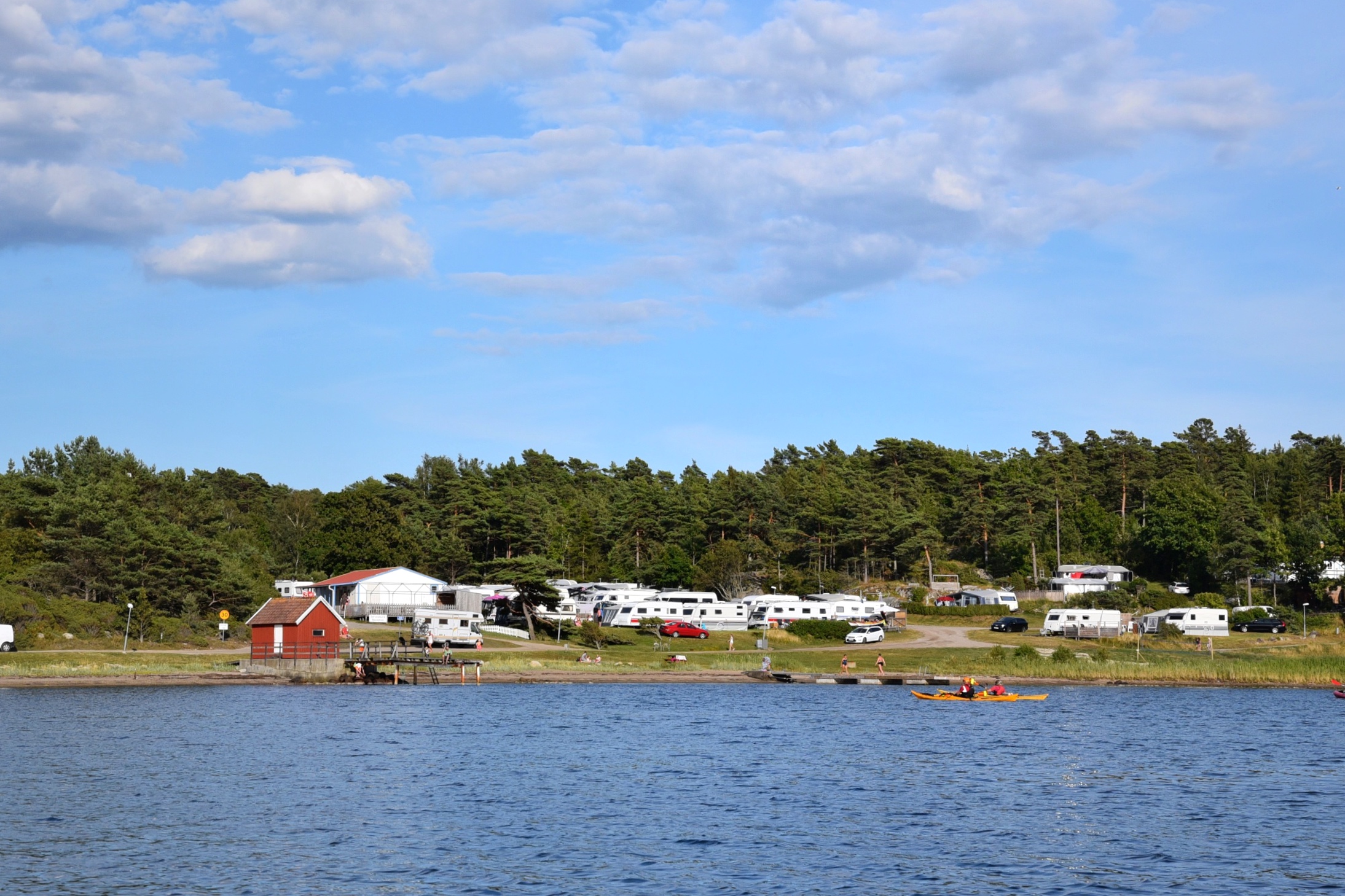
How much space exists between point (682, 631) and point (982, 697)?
3877 cm

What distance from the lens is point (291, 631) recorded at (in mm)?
79062

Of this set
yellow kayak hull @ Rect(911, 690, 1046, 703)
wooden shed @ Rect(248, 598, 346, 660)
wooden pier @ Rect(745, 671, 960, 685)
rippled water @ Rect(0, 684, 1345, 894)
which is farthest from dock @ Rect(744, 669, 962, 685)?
wooden shed @ Rect(248, 598, 346, 660)

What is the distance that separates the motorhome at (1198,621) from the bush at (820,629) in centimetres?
2515

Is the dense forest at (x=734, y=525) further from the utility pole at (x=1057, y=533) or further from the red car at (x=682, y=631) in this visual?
the red car at (x=682, y=631)

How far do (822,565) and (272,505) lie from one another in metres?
88.8

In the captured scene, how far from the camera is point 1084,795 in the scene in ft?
136

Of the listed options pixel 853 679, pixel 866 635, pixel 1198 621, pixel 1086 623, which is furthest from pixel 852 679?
pixel 1198 621

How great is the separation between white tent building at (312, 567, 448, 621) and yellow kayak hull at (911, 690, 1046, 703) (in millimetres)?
50509

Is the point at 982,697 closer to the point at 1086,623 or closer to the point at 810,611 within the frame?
the point at 1086,623

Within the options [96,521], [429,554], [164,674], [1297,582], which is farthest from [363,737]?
[1297,582]

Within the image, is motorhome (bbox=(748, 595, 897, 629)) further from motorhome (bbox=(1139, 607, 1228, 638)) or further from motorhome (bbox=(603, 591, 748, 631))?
motorhome (bbox=(1139, 607, 1228, 638))

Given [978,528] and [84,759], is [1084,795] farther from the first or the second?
[978,528]

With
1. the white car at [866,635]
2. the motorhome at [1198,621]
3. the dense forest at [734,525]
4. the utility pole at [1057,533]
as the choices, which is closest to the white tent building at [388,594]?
the dense forest at [734,525]

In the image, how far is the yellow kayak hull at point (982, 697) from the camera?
7069cm
